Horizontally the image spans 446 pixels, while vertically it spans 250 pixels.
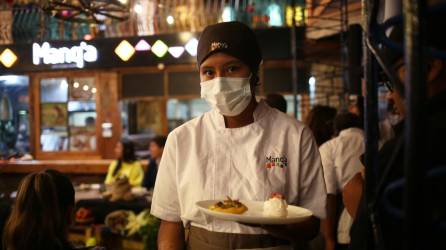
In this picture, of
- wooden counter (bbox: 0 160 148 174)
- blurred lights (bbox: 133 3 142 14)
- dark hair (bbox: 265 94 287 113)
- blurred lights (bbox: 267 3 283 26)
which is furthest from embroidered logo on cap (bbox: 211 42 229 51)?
wooden counter (bbox: 0 160 148 174)

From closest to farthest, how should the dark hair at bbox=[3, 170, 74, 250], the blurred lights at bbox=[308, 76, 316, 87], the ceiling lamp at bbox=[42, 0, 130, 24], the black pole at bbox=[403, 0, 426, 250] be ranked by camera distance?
the black pole at bbox=[403, 0, 426, 250] → the dark hair at bbox=[3, 170, 74, 250] → the ceiling lamp at bbox=[42, 0, 130, 24] → the blurred lights at bbox=[308, 76, 316, 87]

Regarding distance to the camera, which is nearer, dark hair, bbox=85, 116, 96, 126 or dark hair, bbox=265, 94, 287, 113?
dark hair, bbox=265, 94, 287, 113

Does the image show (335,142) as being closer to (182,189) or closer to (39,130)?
(182,189)

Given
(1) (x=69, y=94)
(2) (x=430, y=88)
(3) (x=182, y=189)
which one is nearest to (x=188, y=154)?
(3) (x=182, y=189)

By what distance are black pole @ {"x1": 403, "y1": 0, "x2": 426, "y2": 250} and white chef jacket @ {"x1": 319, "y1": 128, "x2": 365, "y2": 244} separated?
3273 mm

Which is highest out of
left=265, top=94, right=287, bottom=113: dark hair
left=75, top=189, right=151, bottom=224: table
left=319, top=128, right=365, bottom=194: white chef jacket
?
left=265, top=94, right=287, bottom=113: dark hair

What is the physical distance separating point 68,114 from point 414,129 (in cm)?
1010

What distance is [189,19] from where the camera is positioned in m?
8.68

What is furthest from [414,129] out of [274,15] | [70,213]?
[274,15]

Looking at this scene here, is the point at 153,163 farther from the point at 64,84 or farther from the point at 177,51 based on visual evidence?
the point at 64,84

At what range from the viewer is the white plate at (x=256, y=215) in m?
1.46

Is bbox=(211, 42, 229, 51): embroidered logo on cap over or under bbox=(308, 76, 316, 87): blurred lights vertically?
under

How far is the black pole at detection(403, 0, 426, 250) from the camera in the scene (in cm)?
64

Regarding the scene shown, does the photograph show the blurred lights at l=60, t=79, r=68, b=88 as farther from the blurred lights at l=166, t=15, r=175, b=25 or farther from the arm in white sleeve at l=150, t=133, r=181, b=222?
the arm in white sleeve at l=150, t=133, r=181, b=222
